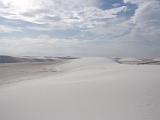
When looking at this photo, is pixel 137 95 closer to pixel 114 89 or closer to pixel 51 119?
pixel 114 89

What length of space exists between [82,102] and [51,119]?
1204mm

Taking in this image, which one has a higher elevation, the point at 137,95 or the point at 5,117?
the point at 137,95

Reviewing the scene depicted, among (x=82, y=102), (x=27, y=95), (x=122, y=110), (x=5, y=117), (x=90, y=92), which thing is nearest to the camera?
(x=122, y=110)

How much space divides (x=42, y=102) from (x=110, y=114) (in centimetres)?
238

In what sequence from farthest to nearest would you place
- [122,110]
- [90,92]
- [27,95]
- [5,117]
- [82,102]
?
[27,95], [90,92], [82,102], [5,117], [122,110]

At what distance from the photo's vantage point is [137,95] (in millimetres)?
5508

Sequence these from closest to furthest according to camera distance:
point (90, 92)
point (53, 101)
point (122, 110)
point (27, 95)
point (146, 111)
Result: point (146, 111) < point (122, 110) < point (53, 101) < point (90, 92) < point (27, 95)

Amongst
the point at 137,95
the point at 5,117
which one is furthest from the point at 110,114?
the point at 5,117

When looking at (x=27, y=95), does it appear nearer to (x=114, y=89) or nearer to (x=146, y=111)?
(x=114, y=89)

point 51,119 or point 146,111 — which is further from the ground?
point 146,111

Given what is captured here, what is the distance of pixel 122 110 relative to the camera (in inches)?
182

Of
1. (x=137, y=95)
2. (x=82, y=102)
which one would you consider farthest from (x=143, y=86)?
(x=82, y=102)

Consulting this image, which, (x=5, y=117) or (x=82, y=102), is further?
(x=82, y=102)

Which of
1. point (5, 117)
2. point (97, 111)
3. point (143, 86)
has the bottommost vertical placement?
point (5, 117)
